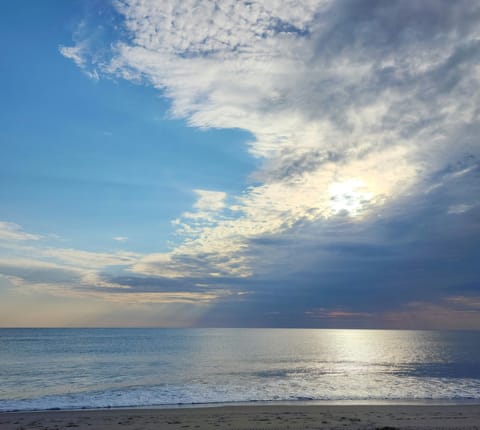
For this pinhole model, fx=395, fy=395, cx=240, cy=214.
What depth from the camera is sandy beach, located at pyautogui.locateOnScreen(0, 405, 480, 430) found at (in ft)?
70.0

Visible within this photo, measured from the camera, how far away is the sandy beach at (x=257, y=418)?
21.3m

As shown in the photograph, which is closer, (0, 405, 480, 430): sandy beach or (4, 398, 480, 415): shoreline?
(0, 405, 480, 430): sandy beach

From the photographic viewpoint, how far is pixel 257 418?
76.4 ft

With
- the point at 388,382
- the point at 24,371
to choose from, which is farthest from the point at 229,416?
the point at 24,371

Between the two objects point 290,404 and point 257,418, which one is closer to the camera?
point 257,418

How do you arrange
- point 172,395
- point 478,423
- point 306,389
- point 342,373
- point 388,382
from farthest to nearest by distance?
point 342,373 < point 388,382 < point 306,389 < point 172,395 < point 478,423

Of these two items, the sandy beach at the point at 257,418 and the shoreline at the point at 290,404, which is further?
the shoreline at the point at 290,404

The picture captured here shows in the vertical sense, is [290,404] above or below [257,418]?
below

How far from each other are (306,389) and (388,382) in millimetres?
11861

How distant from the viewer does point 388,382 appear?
140 ft

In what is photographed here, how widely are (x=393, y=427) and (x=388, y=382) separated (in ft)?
79.6

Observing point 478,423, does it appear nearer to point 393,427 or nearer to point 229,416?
point 393,427

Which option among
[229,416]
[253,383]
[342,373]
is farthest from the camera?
[342,373]

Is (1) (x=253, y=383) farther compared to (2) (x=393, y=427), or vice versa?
(1) (x=253, y=383)
